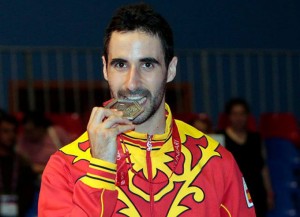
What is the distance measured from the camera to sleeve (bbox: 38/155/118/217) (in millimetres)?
2957

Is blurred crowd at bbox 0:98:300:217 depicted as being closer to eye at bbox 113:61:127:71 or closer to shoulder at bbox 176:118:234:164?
shoulder at bbox 176:118:234:164

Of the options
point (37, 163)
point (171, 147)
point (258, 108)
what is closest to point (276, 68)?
point (258, 108)

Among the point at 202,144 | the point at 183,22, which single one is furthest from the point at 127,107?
the point at 183,22

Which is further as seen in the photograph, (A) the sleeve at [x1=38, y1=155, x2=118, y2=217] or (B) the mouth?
(B) the mouth

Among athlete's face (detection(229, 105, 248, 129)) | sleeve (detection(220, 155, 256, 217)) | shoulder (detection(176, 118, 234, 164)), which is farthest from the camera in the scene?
athlete's face (detection(229, 105, 248, 129))

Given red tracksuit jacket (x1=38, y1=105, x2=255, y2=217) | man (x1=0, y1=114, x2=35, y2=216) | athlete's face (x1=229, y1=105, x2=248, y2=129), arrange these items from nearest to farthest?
red tracksuit jacket (x1=38, y1=105, x2=255, y2=217) < man (x1=0, y1=114, x2=35, y2=216) < athlete's face (x1=229, y1=105, x2=248, y2=129)

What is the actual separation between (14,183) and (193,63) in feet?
10.6

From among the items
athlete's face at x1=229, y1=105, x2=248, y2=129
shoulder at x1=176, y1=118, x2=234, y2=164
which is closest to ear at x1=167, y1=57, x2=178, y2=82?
shoulder at x1=176, y1=118, x2=234, y2=164

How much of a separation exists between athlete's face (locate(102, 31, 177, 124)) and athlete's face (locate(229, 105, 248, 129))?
446cm

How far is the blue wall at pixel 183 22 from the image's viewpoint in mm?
9023

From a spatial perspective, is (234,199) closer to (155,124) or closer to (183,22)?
(155,124)

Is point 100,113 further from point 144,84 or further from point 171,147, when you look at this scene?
point 171,147

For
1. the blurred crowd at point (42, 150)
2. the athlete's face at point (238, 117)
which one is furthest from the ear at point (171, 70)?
the athlete's face at point (238, 117)

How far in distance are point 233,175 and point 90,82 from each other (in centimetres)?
596
